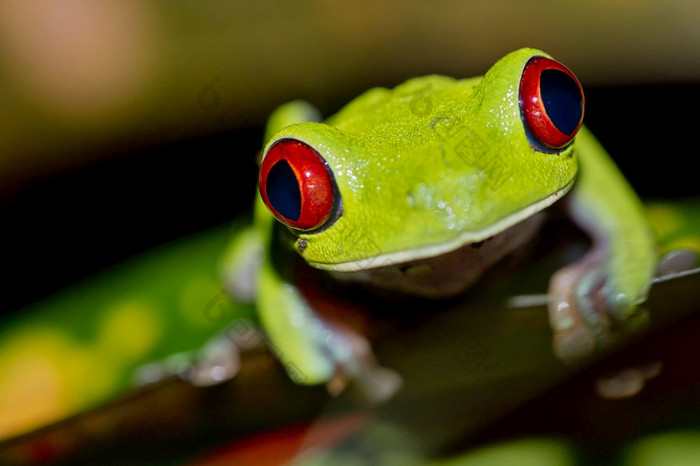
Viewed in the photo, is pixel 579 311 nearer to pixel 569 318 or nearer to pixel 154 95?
pixel 569 318

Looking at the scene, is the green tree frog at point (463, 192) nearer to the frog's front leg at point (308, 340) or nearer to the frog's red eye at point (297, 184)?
the frog's red eye at point (297, 184)

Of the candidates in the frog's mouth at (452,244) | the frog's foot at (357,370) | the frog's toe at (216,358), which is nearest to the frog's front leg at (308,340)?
the frog's foot at (357,370)

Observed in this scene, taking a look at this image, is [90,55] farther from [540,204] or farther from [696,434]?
[696,434]

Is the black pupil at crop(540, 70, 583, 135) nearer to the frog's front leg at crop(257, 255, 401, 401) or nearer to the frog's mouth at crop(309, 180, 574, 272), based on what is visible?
the frog's mouth at crop(309, 180, 574, 272)

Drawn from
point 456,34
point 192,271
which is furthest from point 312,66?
point 192,271

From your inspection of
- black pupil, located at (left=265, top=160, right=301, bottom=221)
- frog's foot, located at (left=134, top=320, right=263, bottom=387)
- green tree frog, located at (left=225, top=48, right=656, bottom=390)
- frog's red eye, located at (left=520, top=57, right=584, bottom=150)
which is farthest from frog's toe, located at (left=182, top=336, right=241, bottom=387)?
frog's red eye, located at (left=520, top=57, right=584, bottom=150)

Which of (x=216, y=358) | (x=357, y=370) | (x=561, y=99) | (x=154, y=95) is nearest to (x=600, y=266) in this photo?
(x=561, y=99)
